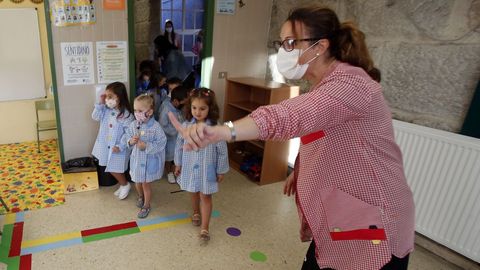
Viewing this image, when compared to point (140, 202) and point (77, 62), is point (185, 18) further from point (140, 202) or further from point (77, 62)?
point (140, 202)

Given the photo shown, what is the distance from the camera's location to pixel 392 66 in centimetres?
246

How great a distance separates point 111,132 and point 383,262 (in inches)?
92.7

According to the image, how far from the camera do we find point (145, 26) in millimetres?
4082

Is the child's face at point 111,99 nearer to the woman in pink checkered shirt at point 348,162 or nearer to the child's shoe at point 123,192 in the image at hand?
the child's shoe at point 123,192

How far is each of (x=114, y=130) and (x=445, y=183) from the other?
2504mm

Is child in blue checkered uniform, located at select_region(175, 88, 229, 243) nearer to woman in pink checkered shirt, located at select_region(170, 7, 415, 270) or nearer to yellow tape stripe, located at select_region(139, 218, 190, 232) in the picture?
yellow tape stripe, located at select_region(139, 218, 190, 232)

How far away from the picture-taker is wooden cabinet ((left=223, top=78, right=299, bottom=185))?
3.20 meters

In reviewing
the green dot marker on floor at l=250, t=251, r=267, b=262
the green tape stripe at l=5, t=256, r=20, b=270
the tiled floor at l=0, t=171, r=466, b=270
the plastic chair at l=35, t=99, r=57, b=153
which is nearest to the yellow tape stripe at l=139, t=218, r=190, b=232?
the tiled floor at l=0, t=171, r=466, b=270

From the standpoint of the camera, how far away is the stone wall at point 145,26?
399 centimetres

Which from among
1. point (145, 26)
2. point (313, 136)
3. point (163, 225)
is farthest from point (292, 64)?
point (145, 26)

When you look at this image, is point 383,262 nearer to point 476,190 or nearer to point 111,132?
point 476,190

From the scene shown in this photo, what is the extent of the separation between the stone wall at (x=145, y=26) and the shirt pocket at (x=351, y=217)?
3.65 meters

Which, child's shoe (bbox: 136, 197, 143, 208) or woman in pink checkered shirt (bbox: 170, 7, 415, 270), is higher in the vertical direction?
woman in pink checkered shirt (bbox: 170, 7, 415, 270)

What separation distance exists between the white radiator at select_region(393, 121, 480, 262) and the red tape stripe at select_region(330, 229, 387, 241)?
1.38 metres
